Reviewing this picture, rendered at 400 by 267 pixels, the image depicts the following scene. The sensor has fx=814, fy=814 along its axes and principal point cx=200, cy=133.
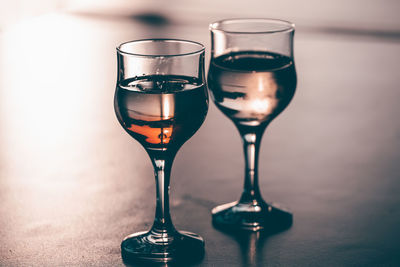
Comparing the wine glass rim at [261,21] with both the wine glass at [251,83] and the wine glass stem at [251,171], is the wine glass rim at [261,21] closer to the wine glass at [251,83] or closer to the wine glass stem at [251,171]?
the wine glass at [251,83]

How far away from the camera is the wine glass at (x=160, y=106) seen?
2.69 ft

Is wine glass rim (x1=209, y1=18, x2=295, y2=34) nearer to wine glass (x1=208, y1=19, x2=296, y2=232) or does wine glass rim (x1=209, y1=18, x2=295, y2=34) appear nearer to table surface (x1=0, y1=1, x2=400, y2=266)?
wine glass (x1=208, y1=19, x2=296, y2=232)

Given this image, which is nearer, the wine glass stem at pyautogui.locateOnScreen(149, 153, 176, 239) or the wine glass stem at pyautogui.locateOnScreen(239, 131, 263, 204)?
the wine glass stem at pyautogui.locateOnScreen(149, 153, 176, 239)

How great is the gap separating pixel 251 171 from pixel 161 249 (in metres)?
0.18

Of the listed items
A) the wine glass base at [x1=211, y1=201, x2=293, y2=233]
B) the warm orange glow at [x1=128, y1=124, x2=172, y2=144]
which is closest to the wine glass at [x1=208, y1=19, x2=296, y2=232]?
the wine glass base at [x1=211, y1=201, x2=293, y2=233]

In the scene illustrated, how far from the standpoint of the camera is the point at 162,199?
2.89 feet

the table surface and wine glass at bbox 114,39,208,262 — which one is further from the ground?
wine glass at bbox 114,39,208,262

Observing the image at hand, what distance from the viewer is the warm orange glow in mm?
828

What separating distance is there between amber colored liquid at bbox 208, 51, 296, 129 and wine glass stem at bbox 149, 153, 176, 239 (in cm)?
11

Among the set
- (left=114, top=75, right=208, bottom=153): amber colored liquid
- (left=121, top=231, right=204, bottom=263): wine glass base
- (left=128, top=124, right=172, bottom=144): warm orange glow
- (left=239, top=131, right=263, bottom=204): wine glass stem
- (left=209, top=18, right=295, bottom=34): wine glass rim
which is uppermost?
(left=209, top=18, right=295, bottom=34): wine glass rim

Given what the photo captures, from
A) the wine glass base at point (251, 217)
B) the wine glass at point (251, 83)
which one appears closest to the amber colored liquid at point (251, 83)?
the wine glass at point (251, 83)

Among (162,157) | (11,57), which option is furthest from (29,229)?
(11,57)

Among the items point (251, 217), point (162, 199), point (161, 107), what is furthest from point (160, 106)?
point (251, 217)

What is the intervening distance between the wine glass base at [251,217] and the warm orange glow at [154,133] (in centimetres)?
15
